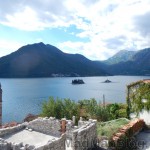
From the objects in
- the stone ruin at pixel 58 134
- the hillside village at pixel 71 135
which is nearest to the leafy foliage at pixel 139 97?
the hillside village at pixel 71 135

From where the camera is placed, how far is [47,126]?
2045cm

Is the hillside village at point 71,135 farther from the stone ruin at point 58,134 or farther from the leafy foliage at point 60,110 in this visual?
the leafy foliage at point 60,110

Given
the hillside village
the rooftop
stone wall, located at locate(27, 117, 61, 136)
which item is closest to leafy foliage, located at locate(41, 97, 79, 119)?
the hillside village

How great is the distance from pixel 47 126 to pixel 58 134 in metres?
1.08

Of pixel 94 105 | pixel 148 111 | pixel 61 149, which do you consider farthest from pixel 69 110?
pixel 61 149

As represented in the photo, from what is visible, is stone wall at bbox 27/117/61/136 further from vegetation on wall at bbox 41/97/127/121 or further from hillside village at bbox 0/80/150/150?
vegetation on wall at bbox 41/97/127/121

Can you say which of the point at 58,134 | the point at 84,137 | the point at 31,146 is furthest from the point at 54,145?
the point at 58,134

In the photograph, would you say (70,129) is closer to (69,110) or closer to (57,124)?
(57,124)

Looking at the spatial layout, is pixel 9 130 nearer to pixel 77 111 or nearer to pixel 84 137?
pixel 84 137

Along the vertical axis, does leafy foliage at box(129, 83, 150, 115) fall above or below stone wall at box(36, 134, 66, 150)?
above

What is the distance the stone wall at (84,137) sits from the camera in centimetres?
1560

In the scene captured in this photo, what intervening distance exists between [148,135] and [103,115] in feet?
53.3

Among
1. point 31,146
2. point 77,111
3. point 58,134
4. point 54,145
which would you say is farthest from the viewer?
point 77,111

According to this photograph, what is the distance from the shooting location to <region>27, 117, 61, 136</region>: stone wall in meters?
20.0
